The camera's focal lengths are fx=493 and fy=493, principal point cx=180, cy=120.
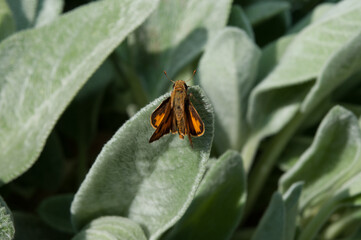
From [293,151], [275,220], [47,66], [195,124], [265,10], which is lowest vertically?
[293,151]

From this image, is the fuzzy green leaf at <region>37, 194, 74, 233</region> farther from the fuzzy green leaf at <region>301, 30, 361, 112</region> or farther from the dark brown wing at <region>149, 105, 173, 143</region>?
the fuzzy green leaf at <region>301, 30, 361, 112</region>

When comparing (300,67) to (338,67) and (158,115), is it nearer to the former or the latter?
(338,67)

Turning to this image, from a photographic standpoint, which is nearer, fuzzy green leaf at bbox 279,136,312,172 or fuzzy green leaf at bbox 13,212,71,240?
fuzzy green leaf at bbox 13,212,71,240

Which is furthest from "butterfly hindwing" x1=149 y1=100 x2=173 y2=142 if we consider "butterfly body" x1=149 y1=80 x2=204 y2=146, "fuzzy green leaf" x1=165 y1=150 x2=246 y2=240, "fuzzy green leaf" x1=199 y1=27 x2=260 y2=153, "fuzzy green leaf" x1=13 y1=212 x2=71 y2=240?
"fuzzy green leaf" x1=13 y1=212 x2=71 y2=240

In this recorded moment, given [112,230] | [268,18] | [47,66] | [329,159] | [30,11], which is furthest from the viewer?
[268,18]

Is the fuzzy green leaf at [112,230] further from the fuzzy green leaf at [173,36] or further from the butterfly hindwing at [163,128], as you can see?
the fuzzy green leaf at [173,36]

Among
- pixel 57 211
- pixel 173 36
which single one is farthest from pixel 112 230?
pixel 173 36

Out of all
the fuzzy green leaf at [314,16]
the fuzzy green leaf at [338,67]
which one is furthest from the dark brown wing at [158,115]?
the fuzzy green leaf at [314,16]
